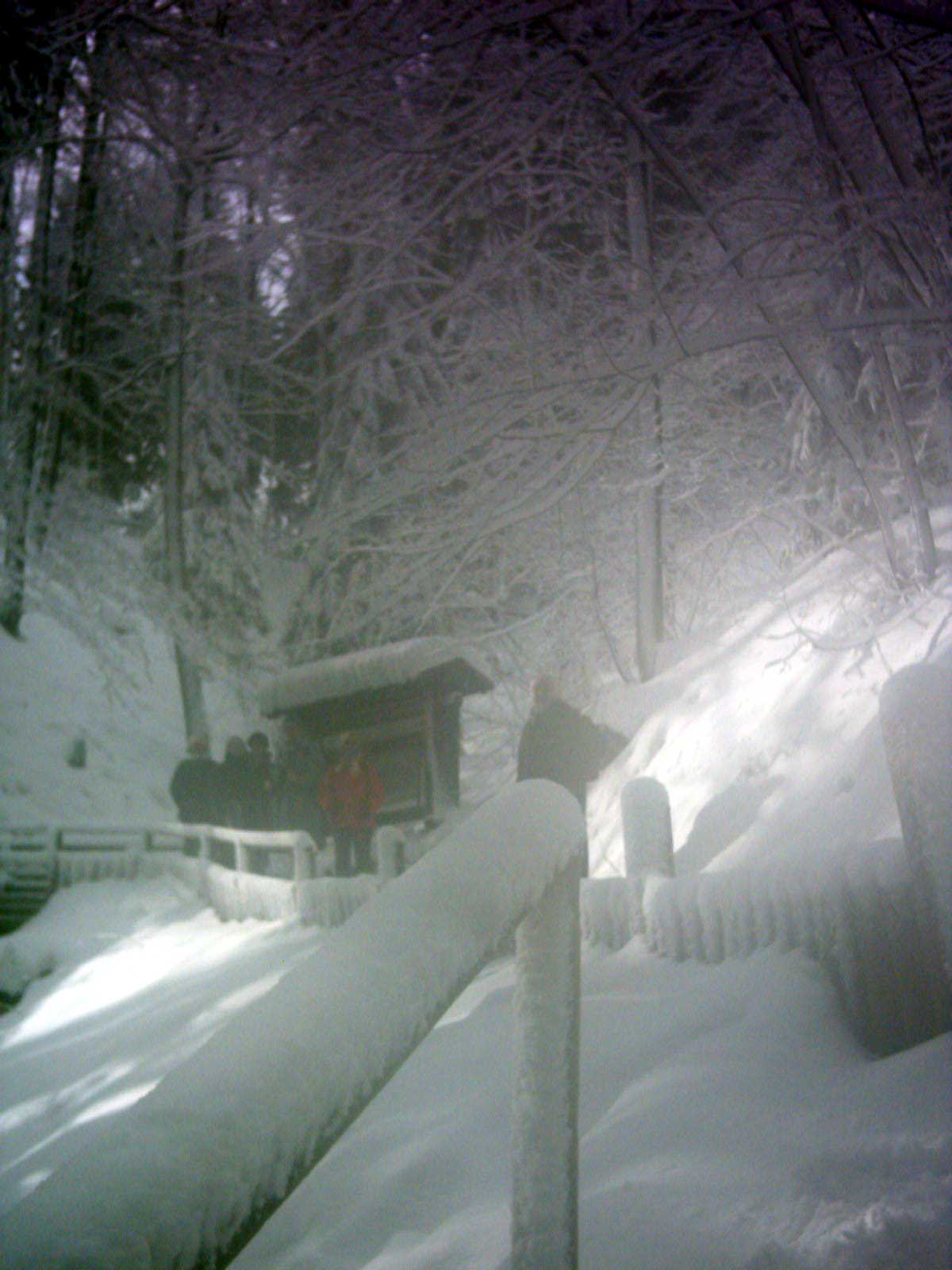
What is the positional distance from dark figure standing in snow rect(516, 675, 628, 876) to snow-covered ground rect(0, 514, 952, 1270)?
725mm

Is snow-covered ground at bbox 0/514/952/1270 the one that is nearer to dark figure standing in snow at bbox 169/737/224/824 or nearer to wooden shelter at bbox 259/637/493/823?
dark figure standing in snow at bbox 169/737/224/824

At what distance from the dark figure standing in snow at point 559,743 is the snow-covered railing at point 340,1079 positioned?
5.05 metres

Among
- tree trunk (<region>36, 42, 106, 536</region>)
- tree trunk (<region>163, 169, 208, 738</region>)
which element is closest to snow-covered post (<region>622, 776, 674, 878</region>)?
tree trunk (<region>163, 169, 208, 738</region>)

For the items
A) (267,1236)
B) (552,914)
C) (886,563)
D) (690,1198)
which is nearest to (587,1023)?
(267,1236)

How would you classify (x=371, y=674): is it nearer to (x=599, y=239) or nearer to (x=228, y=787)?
(x=228, y=787)

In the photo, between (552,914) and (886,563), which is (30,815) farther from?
(552,914)

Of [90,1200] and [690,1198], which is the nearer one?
[90,1200]

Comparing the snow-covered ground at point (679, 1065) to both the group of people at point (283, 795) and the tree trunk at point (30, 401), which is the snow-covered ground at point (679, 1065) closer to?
the group of people at point (283, 795)

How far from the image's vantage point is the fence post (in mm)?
1358

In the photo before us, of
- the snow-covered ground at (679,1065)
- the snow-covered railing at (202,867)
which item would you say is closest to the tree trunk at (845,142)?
Result: the snow-covered ground at (679,1065)

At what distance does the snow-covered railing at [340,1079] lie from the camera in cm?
66

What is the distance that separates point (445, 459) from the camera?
4688 mm

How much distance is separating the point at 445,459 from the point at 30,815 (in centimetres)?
1646

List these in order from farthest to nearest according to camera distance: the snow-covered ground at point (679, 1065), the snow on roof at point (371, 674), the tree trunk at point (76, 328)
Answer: the tree trunk at point (76, 328)
the snow on roof at point (371, 674)
the snow-covered ground at point (679, 1065)
